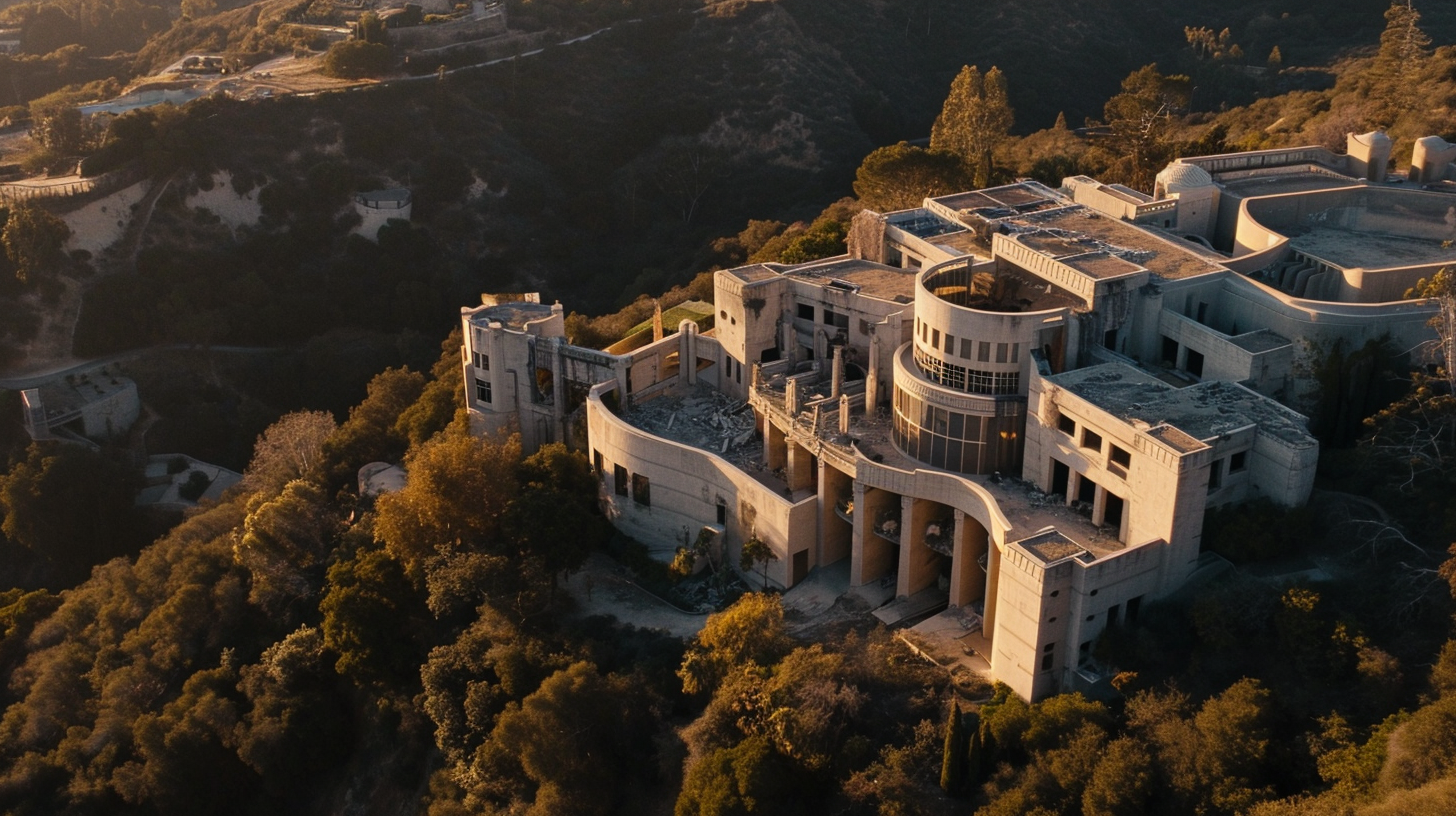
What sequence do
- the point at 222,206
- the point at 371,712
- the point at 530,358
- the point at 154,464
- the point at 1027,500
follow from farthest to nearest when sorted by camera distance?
the point at 222,206
the point at 154,464
the point at 530,358
the point at 371,712
the point at 1027,500

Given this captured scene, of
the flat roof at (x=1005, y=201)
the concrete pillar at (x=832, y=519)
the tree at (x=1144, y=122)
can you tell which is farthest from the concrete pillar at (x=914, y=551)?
the tree at (x=1144, y=122)

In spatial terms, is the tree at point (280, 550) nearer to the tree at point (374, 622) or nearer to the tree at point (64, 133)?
the tree at point (374, 622)

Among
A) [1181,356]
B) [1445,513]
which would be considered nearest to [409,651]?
[1181,356]

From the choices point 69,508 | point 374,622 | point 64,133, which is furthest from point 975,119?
point 64,133

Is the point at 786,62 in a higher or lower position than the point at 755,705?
higher

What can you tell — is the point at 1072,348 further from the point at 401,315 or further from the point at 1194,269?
the point at 401,315

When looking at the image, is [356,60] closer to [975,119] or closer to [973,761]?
[975,119]

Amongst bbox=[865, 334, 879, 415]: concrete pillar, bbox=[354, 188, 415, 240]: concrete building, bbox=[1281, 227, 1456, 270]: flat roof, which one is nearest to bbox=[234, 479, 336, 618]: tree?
bbox=[865, 334, 879, 415]: concrete pillar
